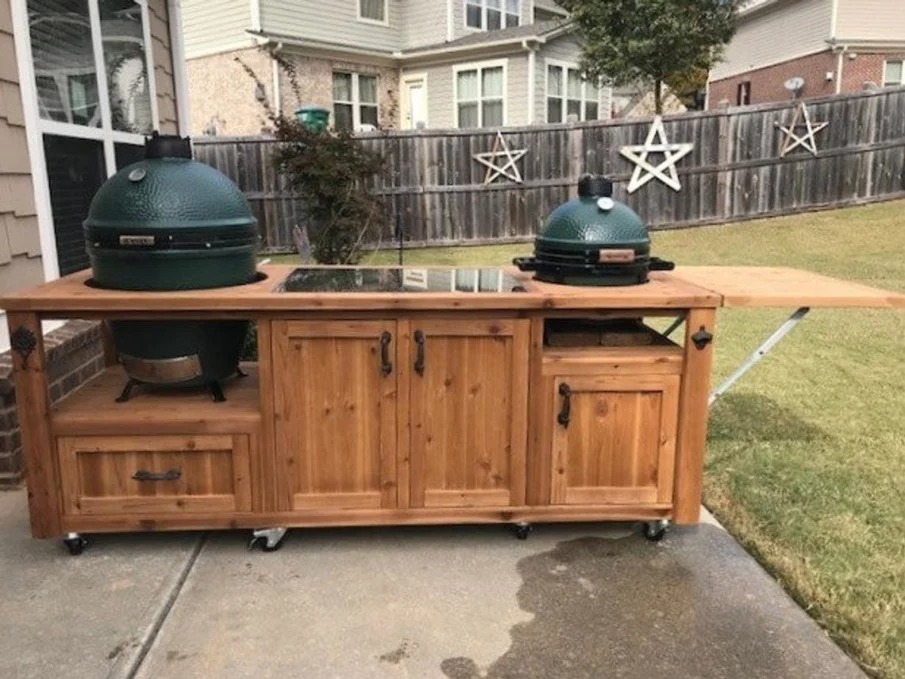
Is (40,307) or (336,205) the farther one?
(336,205)

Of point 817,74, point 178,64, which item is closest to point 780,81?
point 817,74

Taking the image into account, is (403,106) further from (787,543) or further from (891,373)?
(787,543)

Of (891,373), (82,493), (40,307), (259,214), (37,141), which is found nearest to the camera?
(40,307)

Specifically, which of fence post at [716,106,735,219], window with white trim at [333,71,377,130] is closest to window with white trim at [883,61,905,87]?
fence post at [716,106,735,219]

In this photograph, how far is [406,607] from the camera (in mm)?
2596

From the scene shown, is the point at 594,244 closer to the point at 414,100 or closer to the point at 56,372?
the point at 56,372

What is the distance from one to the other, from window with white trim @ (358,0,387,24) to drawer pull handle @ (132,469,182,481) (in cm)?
1642

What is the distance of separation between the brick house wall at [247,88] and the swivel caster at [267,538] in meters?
13.9

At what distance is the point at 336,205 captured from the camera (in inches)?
296

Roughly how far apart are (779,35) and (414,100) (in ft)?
36.2

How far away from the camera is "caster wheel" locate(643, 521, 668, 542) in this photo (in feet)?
10.1

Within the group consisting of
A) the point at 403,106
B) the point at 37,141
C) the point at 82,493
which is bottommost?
the point at 82,493

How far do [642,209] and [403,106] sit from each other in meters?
8.16

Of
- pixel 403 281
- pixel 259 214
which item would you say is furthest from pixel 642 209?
pixel 403 281
